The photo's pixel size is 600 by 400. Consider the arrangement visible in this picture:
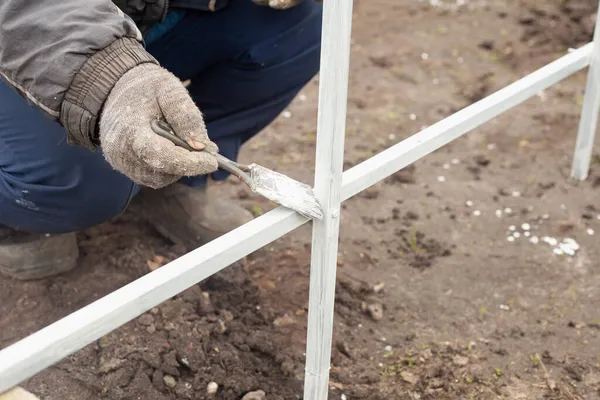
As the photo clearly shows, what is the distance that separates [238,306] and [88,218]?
384mm

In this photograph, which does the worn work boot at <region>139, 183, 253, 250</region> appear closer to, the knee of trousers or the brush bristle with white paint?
the knee of trousers

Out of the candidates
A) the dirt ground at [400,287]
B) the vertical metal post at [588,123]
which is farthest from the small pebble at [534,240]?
the vertical metal post at [588,123]

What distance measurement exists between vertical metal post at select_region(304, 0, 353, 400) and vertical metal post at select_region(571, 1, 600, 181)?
1132mm

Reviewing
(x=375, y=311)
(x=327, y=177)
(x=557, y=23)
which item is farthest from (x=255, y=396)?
(x=557, y=23)

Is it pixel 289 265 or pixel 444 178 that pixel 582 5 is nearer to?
pixel 444 178

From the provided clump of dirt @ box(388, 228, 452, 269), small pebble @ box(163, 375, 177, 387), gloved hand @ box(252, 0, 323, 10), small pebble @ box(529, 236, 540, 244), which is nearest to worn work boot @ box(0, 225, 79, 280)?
small pebble @ box(163, 375, 177, 387)

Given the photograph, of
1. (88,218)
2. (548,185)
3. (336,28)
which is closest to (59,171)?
(88,218)

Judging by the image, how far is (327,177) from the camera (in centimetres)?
113

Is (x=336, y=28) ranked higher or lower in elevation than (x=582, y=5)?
higher

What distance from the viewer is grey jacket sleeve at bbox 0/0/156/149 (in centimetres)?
108

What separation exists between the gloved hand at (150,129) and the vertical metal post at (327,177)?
17 cm

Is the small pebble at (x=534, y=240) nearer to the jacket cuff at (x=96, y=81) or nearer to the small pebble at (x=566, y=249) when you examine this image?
the small pebble at (x=566, y=249)

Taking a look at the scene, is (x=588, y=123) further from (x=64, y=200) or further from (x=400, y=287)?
(x=64, y=200)

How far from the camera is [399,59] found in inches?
110
